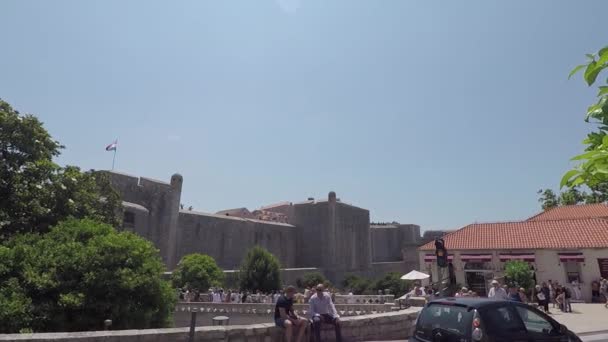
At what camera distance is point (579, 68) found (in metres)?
2.72

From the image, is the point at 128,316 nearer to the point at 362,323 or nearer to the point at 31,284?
the point at 31,284

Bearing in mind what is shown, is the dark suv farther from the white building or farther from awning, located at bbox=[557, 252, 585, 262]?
the white building

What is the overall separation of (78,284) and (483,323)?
819 centimetres

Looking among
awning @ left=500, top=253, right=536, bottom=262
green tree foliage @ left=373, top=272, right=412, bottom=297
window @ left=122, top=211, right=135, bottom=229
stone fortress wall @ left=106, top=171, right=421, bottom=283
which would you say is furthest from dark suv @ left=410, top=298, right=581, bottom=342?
window @ left=122, top=211, right=135, bottom=229

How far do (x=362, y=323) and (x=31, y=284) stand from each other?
7.15 meters

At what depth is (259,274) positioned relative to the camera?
109ft

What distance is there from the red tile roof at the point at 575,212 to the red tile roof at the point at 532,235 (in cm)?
484

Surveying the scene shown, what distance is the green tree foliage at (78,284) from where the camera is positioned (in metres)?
8.32

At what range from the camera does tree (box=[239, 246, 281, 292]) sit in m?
33.1

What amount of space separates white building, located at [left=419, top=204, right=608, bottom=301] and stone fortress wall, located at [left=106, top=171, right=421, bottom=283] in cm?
2136

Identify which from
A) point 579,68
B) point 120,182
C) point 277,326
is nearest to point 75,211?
point 277,326

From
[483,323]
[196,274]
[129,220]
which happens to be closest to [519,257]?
[196,274]

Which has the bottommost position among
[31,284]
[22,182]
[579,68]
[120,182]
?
[31,284]

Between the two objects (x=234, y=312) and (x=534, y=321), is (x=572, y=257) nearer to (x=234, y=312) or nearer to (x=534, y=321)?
(x=234, y=312)
